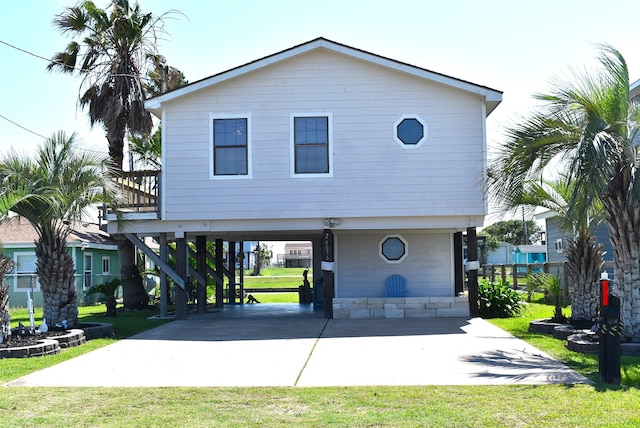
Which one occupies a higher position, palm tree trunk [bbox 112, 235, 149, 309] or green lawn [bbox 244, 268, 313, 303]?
palm tree trunk [bbox 112, 235, 149, 309]

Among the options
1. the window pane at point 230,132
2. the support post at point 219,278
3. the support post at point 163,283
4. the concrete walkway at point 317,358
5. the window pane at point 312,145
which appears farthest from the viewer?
the support post at point 219,278

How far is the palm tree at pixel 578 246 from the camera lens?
12.2 meters

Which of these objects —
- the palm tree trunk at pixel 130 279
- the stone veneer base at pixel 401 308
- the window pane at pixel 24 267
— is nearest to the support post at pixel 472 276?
the stone veneer base at pixel 401 308

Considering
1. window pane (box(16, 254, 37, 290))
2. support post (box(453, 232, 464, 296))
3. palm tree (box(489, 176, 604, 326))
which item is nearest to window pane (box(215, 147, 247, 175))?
palm tree (box(489, 176, 604, 326))

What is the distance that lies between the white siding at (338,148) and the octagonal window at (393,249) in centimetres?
295

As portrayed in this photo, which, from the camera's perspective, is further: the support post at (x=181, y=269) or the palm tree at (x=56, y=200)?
the support post at (x=181, y=269)

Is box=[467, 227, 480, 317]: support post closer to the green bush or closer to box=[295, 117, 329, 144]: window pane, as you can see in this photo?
the green bush

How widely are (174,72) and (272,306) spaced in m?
8.08

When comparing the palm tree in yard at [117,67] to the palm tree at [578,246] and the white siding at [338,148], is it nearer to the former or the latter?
the white siding at [338,148]

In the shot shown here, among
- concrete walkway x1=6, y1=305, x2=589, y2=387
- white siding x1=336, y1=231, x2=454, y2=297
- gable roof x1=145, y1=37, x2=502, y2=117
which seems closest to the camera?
concrete walkway x1=6, y1=305, x2=589, y2=387

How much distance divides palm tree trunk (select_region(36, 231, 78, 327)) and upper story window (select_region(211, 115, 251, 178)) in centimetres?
404

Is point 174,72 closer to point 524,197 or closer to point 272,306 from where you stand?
point 272,306

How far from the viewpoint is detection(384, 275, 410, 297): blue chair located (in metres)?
17.5

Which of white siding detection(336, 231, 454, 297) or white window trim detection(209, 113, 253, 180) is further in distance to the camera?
white siding detection(336, 231, 454, 297)
